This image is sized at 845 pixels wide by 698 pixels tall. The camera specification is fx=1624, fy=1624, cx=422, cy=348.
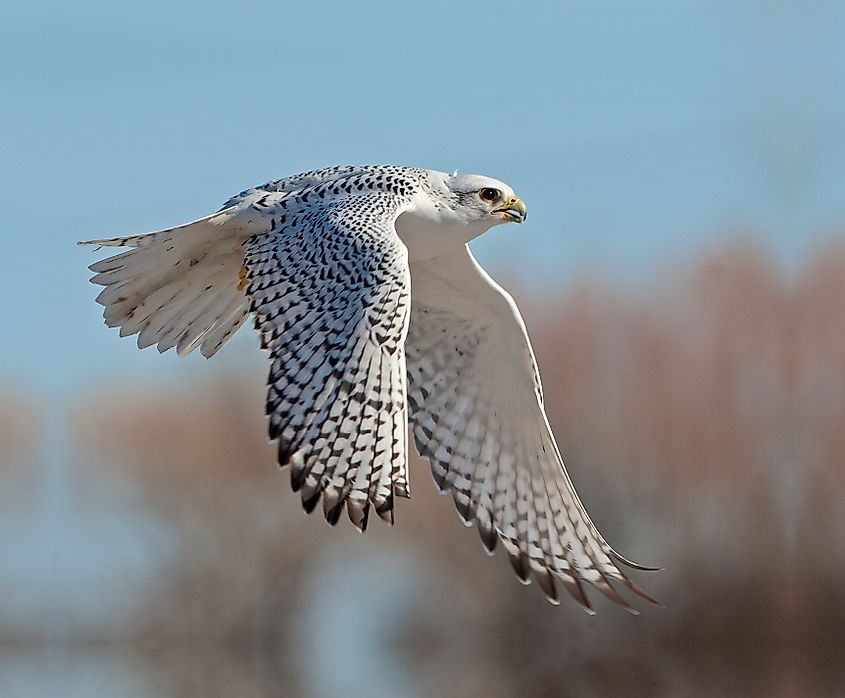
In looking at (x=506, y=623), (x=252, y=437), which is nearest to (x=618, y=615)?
(x=506, y=623)

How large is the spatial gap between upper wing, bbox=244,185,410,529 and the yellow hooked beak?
1.26 meters

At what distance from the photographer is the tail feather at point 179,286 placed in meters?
9.16

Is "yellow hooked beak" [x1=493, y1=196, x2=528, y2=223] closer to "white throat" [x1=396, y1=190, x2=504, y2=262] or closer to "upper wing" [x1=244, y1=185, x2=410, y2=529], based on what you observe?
"white throat" [x1=396, y1=190, x2=504, y2=262]

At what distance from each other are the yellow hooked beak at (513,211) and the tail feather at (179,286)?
150cm

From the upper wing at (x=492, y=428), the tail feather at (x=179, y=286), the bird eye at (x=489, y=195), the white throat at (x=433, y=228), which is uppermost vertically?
the bird eye at (x=489, y=195)

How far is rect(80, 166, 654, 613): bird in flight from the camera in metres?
7.71

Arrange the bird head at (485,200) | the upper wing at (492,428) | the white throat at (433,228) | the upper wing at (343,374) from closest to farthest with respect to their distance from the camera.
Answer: the upper wing at (343,374) < the white throat at (433,228) < the bird head at (485,200) < the upper wing at (492,428)

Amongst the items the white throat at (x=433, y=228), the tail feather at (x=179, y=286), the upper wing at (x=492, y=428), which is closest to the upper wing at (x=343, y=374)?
the white throat at (x=433, y=228)

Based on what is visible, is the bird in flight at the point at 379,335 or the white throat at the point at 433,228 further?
the white throat at the point at 433,228

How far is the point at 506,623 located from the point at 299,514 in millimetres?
3953

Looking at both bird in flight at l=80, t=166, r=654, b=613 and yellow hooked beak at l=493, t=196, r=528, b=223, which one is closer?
bird in flight at l=80, t=166, r=654, b=613

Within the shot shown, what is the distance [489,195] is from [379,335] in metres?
1.83

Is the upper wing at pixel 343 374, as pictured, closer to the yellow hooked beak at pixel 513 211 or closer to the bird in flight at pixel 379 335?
the bird in flight at pixel 379 335

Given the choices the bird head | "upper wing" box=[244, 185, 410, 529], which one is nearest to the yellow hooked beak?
the bird head
